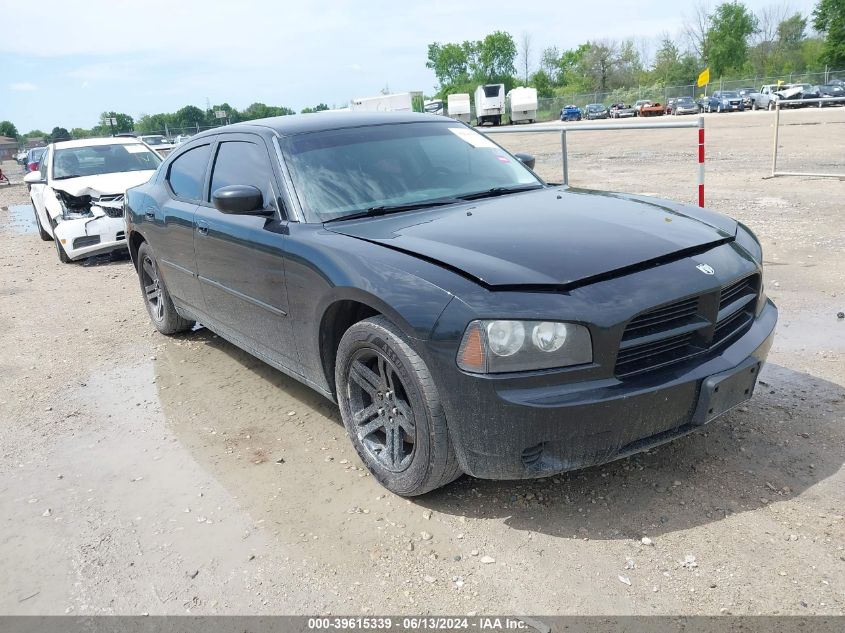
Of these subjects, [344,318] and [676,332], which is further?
[344,318]

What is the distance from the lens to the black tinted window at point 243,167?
4.04 meters

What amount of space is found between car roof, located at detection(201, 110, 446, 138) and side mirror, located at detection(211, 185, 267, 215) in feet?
1.67

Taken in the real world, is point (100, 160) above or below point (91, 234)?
above

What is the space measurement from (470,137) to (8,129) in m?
162

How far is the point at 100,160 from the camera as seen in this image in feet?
36.0

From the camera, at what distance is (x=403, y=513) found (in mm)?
3186

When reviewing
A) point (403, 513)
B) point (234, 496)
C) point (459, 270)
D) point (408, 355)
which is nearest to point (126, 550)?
point (234, 496)

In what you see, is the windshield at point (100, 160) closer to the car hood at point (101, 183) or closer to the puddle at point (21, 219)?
the car hood at point (101, 183)

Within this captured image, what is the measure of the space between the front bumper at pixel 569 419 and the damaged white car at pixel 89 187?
8.12m

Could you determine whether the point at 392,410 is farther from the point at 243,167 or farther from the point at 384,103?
the point at 384,103

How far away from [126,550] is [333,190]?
201 cm

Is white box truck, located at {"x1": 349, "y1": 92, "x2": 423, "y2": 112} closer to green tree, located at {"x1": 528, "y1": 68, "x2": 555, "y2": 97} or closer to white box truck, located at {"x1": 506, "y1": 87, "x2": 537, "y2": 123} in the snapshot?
white box truck, located at {"x1": 506, "y1": 87, "x2": 537, "y2": 123}

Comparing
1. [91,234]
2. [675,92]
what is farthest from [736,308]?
[675,92]

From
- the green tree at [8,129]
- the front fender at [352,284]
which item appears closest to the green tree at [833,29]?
the front fender at [352,284]
